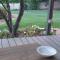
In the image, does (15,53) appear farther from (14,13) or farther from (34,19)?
(34,19)

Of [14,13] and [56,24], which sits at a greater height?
[14,13]

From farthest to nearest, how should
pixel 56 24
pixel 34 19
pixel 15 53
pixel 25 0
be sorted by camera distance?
pixel 34 19 → pixel 56 24 → pixel 25 0 → pixel 15 53

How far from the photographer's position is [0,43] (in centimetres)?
302

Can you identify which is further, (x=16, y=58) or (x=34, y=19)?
(x=34, y=19)

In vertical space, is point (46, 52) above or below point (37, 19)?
above

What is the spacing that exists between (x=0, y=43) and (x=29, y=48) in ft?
3.84

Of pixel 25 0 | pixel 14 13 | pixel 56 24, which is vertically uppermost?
pixel 25 0

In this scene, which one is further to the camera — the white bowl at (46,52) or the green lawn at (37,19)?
the green lawn at (37,19)

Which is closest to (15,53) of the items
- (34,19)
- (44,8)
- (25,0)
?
(25,0)

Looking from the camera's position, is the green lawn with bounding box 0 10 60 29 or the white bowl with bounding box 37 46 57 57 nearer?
the white bowl with bounding box 37 46 57 57

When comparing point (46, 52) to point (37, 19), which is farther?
point (37, 19)

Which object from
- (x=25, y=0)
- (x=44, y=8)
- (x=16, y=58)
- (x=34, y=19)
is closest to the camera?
(x=16, y=58)

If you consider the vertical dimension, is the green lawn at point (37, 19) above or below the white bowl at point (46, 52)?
below

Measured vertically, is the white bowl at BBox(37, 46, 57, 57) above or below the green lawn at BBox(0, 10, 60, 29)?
above
